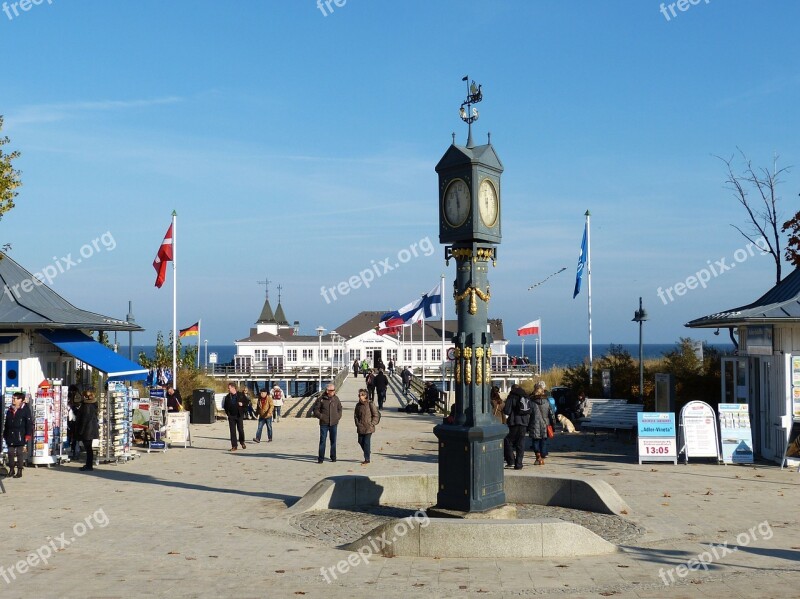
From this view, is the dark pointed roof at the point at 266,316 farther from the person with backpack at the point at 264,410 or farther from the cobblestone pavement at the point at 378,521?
the cobblestone pavement at the point at 378,521

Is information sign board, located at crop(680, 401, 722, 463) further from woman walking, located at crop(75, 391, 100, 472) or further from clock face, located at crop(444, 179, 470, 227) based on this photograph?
woman walking, located at crop(75, 391, 100, 472)

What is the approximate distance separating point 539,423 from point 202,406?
46.9 ft

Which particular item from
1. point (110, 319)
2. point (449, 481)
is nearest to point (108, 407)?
point (110, 319)

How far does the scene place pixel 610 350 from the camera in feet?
110

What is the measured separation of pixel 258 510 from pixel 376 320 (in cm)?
8593

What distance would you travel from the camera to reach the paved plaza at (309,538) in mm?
8836

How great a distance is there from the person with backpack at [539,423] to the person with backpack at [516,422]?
0.48m

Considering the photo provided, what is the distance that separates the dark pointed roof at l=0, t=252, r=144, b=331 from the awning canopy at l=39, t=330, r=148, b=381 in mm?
429

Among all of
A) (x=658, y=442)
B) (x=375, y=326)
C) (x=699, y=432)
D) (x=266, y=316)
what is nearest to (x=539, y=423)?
(x=658, y=442)

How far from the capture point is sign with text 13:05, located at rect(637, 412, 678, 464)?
18.5 m

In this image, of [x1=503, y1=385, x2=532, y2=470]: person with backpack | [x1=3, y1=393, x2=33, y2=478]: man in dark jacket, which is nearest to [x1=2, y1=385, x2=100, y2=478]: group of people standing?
[x1=3, y1=393, x2=33, y2=478]: man in dark jacket

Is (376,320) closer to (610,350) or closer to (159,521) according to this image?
(610,350)

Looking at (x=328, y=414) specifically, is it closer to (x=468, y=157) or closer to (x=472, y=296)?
(x=472, y=296)

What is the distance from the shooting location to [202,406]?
29234mm
